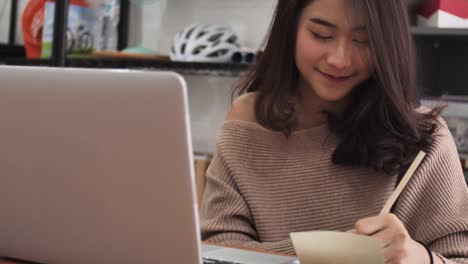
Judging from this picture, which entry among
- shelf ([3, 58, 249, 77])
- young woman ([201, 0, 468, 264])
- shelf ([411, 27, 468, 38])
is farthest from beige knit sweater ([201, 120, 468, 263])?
shelf ([3, 58, 249, 77])

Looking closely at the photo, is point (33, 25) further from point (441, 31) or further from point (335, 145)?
point (335, 145)

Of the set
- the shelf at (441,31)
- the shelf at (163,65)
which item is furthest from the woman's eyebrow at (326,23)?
the shelf at (163,65)

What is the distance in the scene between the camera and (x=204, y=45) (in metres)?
2.40

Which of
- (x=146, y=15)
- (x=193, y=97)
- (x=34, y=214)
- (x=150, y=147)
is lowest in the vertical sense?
(x=193, y=97)

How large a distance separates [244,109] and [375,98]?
0.83 ft

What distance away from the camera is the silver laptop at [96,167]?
698 mm

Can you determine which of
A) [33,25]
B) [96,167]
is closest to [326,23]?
[96,167]

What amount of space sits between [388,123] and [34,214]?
699 millimetres

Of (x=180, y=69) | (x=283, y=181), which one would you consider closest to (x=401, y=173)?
(x=283, y=181)

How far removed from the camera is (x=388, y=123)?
4.24ft

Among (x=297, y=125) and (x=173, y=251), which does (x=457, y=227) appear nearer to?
(x=297, y=125)

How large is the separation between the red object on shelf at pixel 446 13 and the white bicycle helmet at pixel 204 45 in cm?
65

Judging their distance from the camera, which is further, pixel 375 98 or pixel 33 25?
pixel 33 25

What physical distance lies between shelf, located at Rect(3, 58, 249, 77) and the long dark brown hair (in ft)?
3.15
